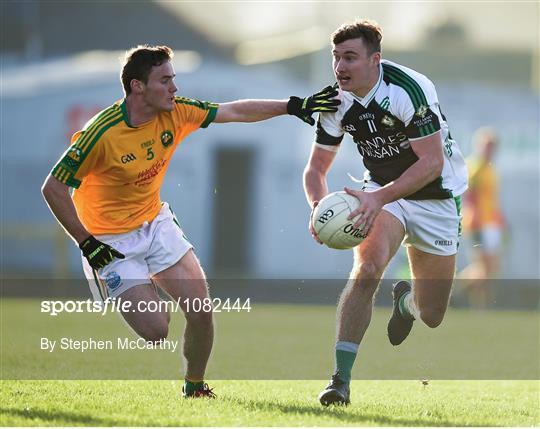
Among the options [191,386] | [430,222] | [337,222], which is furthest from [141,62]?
[430,222]

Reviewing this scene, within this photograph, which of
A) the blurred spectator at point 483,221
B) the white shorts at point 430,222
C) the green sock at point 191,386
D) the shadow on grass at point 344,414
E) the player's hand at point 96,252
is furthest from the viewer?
the blurred spectator at point 483,221

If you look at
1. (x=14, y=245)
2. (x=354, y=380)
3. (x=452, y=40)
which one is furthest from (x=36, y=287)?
(x=452, y=40)

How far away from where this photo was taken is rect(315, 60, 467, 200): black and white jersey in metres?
7.61

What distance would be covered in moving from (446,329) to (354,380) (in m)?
4.83

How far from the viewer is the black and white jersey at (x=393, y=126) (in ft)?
25.0

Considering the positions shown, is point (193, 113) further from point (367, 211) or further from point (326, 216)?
point (367, 211)

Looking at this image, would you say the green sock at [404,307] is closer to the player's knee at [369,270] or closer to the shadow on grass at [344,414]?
the player's knee at [369,270]

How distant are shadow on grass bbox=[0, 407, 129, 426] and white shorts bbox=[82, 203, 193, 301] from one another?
1084mm

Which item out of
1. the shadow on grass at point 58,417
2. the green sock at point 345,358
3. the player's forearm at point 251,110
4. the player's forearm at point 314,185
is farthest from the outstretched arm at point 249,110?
the shadow on grass at point 58,417

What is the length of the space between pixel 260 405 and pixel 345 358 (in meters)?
0.62

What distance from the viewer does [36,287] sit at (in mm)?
20891

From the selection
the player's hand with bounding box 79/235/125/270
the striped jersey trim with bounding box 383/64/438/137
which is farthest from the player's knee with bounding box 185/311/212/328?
the striped jersey trim with bounding box 383/64/438/137

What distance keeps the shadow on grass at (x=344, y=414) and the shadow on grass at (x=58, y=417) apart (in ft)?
3.63

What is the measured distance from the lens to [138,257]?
7.80 m
